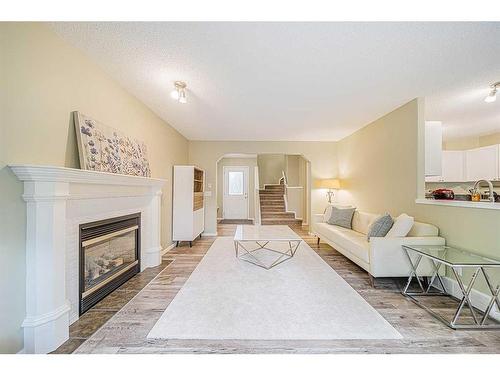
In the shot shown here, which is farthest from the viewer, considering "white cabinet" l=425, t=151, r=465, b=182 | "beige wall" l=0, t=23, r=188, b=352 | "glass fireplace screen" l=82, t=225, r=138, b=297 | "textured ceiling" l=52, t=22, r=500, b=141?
"white cabinet" l=425, t=151, r=465, b=182

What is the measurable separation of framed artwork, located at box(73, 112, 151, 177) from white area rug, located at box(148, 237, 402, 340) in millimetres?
1574

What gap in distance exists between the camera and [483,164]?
195 inches

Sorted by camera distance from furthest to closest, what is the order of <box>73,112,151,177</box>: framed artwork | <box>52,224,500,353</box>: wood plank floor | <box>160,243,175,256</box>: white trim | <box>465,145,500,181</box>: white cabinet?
1. <box>465,145,500,181</box>: white cabinet
2. <box>160,243,175,256</box>: white trim
3. <box>73,112,151,177</box>: framed artwork
4. <box>52,224,500,353</box>: wood plank floor

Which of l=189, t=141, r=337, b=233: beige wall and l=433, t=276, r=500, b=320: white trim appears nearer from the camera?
l=433, t=276, r=500, b=320: white trim

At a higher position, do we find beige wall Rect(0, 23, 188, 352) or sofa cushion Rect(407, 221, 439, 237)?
beige wall Rect(0, 23, 188, 352)

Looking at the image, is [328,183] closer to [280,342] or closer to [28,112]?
[280,342]

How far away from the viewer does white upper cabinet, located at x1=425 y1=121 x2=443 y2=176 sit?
127 inches

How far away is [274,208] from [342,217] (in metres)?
3.73

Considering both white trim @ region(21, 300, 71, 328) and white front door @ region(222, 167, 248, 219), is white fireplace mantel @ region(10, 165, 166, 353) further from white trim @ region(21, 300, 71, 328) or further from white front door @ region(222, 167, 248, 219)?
white front door @ region(222, 167, 248, 219)

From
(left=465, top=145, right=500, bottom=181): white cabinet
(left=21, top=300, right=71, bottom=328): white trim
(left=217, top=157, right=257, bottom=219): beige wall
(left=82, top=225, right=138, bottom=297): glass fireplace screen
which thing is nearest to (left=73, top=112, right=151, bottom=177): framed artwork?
(left=82, top=225, right=138, bottom=297): glass fireplace screen
